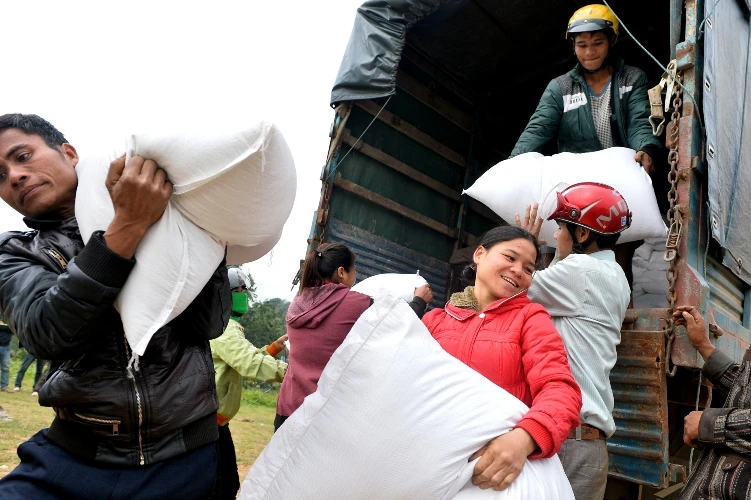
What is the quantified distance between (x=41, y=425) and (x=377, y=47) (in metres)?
4.91

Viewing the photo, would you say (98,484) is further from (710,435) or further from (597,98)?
(597,98)

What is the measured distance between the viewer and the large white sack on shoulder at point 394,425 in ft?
3.67

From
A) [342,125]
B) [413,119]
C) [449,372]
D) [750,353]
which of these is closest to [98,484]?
[449,372]

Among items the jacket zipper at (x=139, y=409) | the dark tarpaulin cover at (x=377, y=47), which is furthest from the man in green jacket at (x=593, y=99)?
the jacket zipper at (x=139, y=409)

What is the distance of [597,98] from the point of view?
9.41 ft

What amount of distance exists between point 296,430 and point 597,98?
8.01ft

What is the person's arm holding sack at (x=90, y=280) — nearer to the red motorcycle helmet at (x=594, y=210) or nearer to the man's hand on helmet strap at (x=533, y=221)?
the red motorcycle helmet at (x=594, y=210)

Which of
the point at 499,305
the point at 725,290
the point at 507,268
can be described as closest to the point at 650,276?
the point at 725,290

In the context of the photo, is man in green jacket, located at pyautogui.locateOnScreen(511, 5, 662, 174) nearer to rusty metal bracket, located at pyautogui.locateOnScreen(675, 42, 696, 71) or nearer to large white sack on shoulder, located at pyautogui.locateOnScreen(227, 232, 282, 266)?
rusty metal bracket, located at pyautogui.locateOnScreen(675, 42, 696, 71)

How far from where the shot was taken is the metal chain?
200 cm

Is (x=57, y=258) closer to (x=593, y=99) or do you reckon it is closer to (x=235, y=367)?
(x=235, y=367)

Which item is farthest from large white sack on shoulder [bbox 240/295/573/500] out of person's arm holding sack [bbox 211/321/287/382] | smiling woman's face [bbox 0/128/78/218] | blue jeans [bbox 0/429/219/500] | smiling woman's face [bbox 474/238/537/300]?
person's arm holding sack [bbox 211/321/287/382]

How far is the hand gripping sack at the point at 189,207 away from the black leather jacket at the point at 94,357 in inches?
2.2

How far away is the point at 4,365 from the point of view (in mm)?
7129
